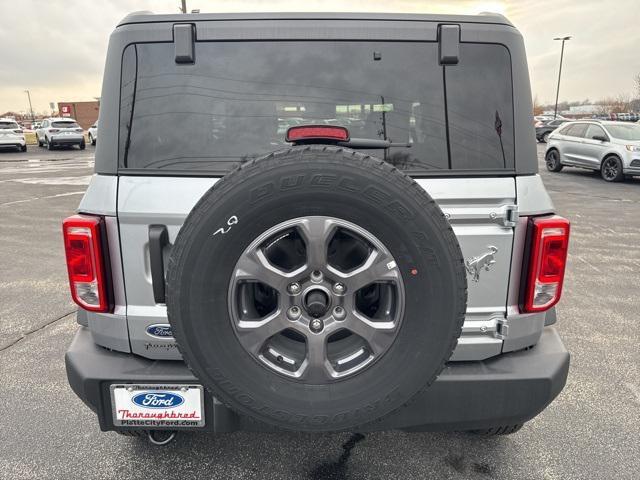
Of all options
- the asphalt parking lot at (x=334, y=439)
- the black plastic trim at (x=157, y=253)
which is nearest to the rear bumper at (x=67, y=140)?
the asphalt parking lot at (x=334, y=439)

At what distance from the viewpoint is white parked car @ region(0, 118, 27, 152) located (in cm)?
2388

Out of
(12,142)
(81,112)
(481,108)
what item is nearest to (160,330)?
(481,108)

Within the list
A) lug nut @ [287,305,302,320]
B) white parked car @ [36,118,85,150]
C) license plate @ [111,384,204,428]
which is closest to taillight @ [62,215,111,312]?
license plate @ [111,384,204,428]

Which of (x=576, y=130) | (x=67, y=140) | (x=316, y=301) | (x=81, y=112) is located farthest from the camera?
(x=81, y=112)

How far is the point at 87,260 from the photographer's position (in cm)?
194

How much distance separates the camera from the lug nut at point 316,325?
1687 mm

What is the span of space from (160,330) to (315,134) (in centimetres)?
104

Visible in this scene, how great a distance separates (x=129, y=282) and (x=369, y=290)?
39.3 inches

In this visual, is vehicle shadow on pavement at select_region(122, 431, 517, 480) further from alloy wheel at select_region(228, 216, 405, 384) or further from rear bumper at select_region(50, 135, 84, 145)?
rear bumper at select_region(50, 135, 84, 145)

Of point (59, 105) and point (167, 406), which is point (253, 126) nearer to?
point (167, 406)

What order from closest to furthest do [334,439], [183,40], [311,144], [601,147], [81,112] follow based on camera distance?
[311,144], [183,40], [334,439], [601,147], [81,112]

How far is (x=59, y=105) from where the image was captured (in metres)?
43.5

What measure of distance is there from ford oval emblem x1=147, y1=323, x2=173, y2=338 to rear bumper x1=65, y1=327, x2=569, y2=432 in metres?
0.13

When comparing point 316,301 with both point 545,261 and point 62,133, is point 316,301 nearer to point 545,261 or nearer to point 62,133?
point 545,261
